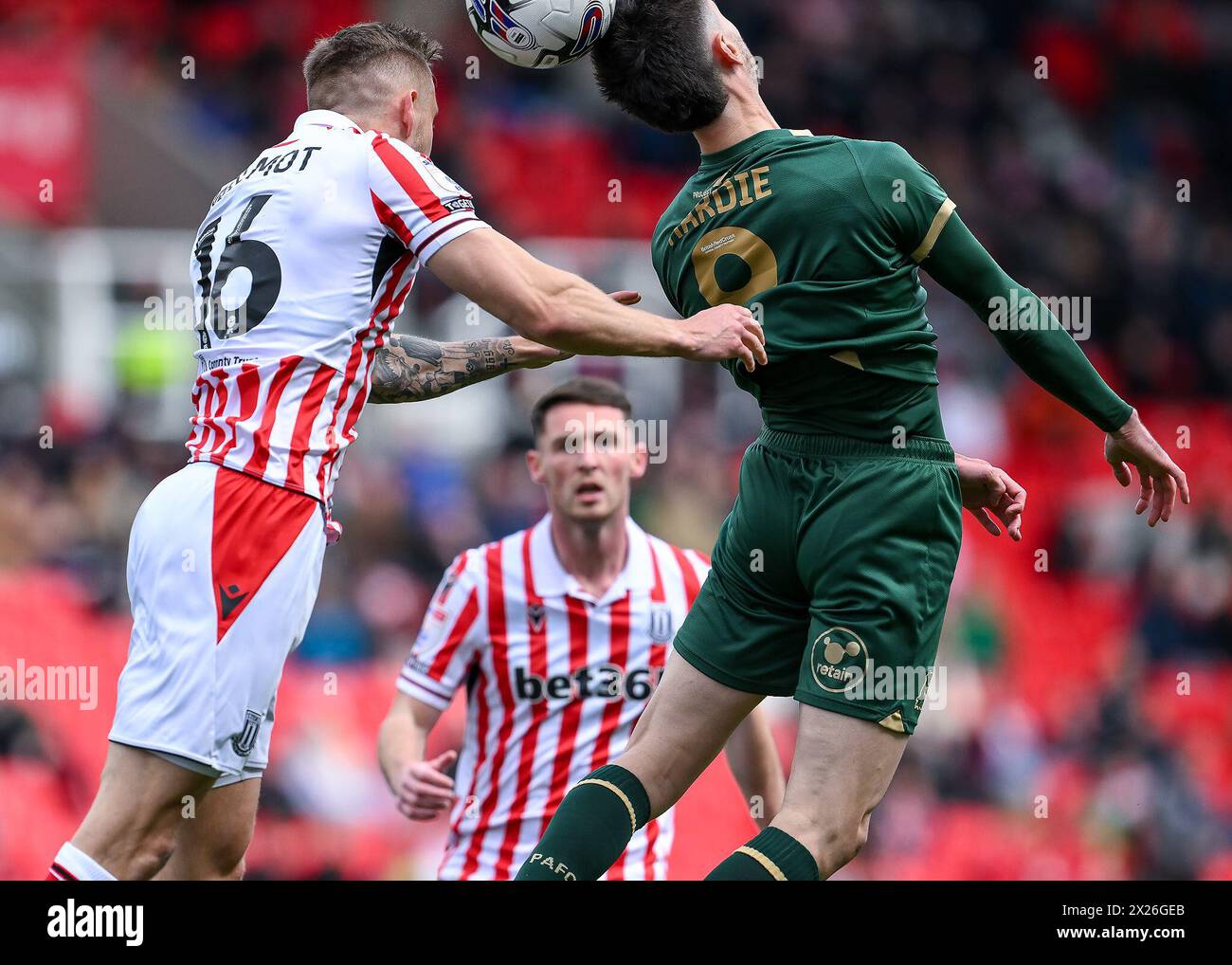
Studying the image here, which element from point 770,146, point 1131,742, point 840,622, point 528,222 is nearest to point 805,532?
point 840,622

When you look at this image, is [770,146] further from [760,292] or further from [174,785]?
[174,785]

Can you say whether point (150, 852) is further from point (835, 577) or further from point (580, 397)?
point (580, 397)

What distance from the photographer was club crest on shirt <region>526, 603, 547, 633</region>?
218 inches

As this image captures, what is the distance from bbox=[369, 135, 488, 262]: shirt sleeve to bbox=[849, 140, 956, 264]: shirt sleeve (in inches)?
36.8

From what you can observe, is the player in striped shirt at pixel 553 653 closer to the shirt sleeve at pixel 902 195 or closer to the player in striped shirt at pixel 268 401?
the player in striped shirt at pixel 268 401

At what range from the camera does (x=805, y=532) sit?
382 centimetres

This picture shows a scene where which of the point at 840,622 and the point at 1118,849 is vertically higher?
the point at 840,622

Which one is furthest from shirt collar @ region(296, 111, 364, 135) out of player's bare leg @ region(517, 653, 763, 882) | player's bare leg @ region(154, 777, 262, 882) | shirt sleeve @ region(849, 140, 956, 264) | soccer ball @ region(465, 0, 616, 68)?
player's bare leg @ region(154, 777, 262, 882)

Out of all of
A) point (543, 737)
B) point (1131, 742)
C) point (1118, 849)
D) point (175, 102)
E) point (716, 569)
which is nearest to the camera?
point (716, 569)

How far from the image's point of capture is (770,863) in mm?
3508

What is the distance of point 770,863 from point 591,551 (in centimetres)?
222

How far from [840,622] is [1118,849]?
247 inches

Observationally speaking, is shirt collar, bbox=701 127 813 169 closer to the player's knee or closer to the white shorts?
the white shorts

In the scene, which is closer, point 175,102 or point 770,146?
point 770,146
